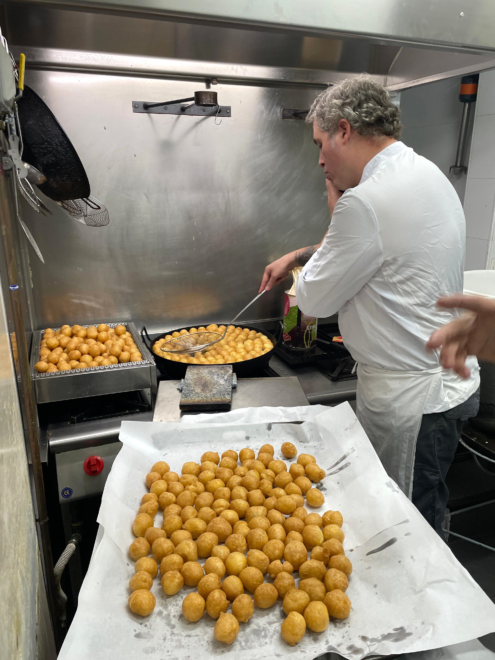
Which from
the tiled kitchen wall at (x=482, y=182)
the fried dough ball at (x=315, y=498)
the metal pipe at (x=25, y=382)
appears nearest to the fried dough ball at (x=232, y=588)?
the fried dough ball at (x=315, y=498)

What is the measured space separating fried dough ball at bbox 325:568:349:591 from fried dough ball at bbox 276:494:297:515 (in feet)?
0.75

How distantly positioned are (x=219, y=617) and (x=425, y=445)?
0.97 metres

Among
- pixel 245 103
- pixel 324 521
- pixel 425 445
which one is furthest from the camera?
pixel 245 103

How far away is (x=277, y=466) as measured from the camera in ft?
4.41

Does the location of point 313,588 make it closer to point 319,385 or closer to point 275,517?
point 275,517

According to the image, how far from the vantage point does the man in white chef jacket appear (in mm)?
1447

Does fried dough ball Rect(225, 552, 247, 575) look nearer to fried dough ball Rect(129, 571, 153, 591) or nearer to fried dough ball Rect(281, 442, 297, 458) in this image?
fried dough ball Rect(129, 571, 153, 591)

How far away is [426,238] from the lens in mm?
1455

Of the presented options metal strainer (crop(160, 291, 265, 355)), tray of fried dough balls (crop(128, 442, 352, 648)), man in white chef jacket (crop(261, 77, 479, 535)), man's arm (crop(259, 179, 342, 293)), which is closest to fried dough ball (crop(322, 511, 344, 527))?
tray of fried dough balls (crop(128, 442, 352, 648))

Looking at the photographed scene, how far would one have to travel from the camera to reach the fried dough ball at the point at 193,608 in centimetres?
92

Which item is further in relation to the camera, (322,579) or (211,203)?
(211,203)

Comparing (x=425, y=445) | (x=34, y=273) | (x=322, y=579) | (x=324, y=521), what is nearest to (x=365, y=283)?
(x=425, y=445)

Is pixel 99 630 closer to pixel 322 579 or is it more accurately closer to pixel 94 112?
pixel 322 579

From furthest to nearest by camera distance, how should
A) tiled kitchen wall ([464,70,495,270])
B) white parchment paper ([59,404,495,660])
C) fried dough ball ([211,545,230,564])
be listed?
tiled kitchen wall ([464,70,495,270]), fried dough ball ([211,545,230,564]), white parchment paper ([59,404,495,660])
